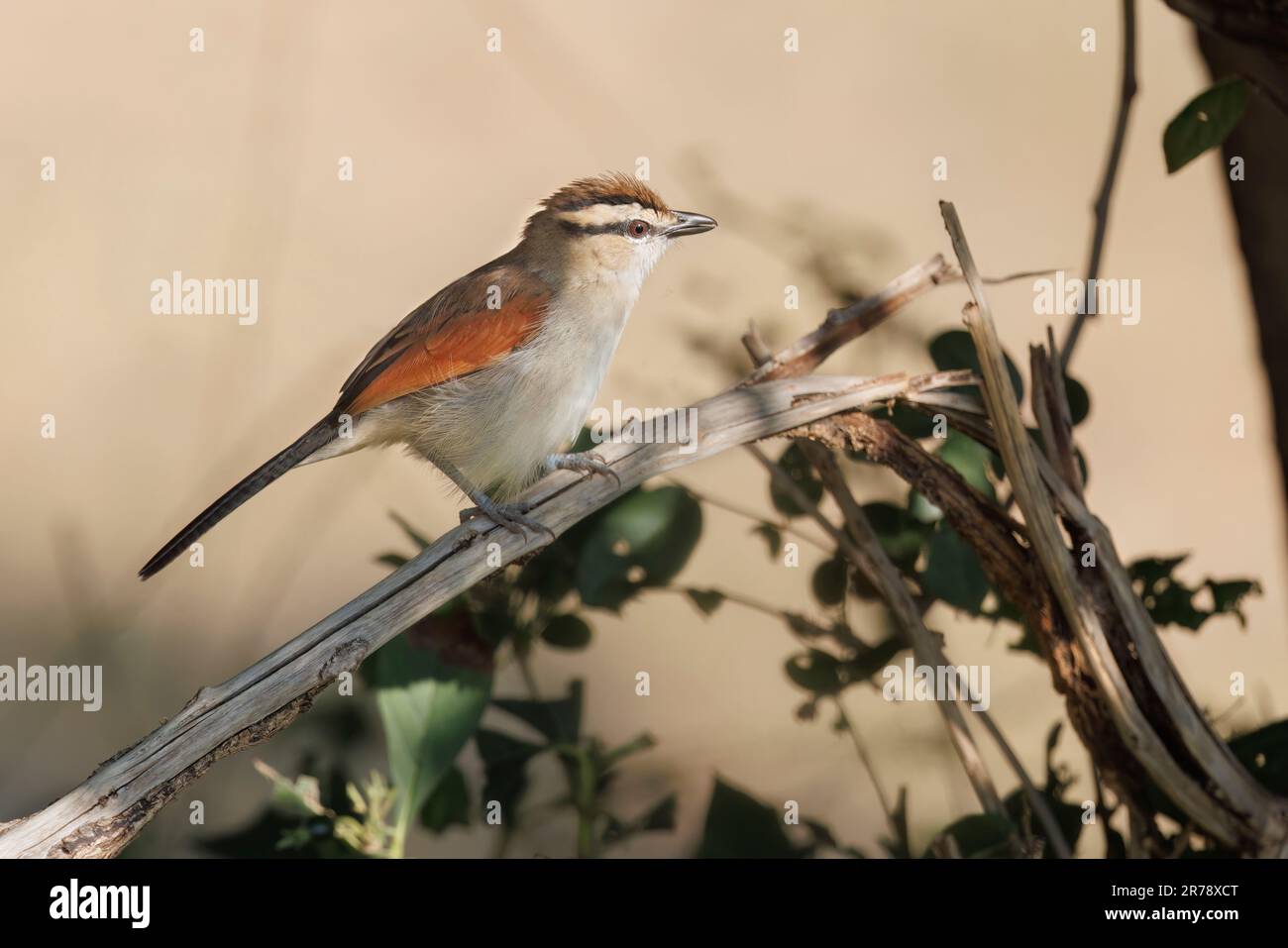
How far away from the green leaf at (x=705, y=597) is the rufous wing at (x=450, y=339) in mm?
757

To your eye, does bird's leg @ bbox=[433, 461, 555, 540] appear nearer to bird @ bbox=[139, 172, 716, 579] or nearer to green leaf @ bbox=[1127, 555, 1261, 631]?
bird @ bbox=[139, 172, 716, 579]

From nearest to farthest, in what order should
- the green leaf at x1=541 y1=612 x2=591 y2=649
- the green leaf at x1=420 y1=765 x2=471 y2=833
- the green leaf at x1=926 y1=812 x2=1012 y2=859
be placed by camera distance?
the green leaf at x1=926 y1=812 x2=1012 y2=859
the green leaf at x1=420 y1=765 x2=471 y2=833
the green leaf at x1=541 y1=612 x2=591 y2=649

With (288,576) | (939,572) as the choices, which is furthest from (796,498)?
(288,576)

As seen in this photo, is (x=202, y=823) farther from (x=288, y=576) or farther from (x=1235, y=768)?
(x=1235, y=768)

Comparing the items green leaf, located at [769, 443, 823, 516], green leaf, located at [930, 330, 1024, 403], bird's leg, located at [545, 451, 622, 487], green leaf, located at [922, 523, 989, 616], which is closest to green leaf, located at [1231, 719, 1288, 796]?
green leaf, located at [922, 523, 989, 616]

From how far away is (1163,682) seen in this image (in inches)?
84.7

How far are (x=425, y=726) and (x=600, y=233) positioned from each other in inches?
52.7

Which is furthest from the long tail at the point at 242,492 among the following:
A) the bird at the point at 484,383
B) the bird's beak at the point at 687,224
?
the bird's beak at the point at 687,224

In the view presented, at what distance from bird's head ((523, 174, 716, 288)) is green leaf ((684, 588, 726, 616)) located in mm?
851

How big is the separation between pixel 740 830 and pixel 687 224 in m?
1.58

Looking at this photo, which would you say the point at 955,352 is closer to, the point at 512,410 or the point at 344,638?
the point at 512,410

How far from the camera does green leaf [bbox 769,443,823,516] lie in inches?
117

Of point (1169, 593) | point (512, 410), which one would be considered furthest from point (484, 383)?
point (1169, 593)

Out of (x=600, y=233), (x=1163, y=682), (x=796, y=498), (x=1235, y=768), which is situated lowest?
(x=1235, y=768)
